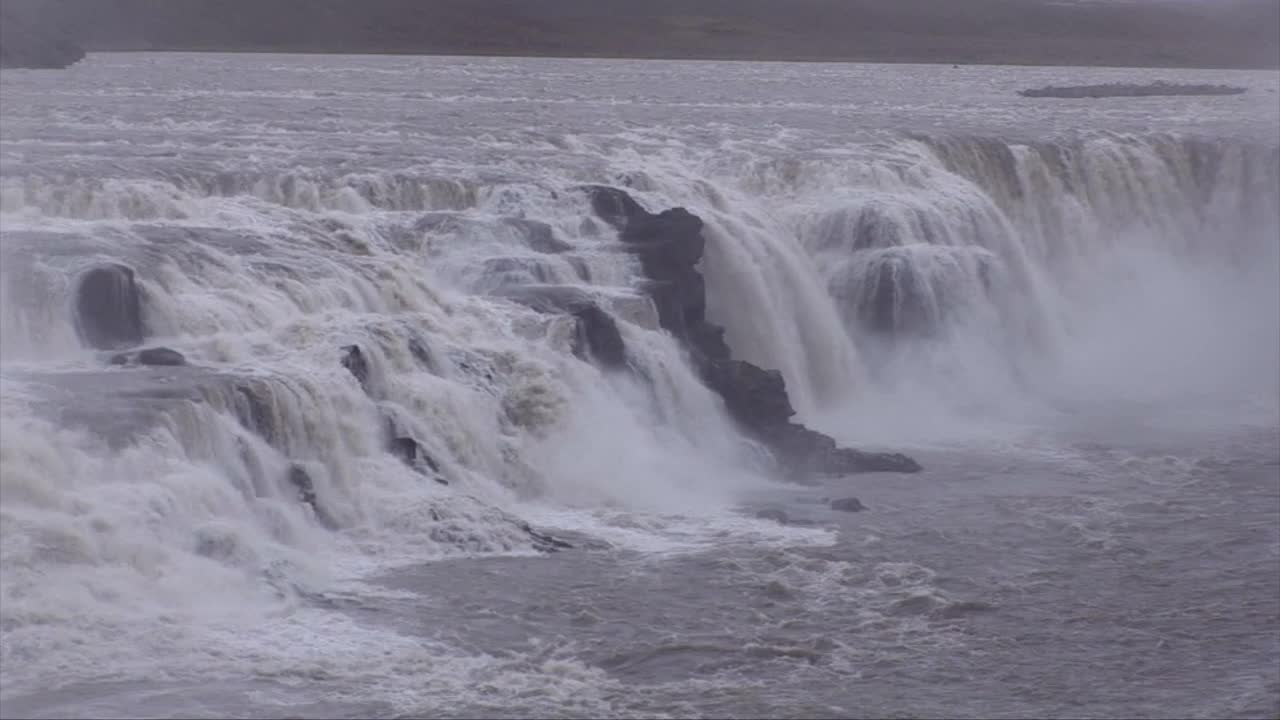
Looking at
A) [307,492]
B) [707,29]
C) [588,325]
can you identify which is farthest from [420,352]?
[707,29]

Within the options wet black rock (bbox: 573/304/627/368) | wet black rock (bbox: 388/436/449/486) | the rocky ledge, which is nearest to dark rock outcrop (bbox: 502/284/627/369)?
wet black rock (bbox: 573/304/627/368)

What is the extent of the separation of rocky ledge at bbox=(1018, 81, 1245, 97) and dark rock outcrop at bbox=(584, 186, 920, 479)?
104 ft

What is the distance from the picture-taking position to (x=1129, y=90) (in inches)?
2234

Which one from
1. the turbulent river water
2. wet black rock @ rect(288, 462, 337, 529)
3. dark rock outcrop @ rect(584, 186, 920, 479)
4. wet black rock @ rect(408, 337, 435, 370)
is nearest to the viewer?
the turbulent river water

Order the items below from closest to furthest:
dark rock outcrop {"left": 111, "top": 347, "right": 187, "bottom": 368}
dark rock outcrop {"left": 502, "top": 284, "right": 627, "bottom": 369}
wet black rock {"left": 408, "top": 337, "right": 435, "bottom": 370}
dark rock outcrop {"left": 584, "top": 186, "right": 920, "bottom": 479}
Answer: dark rock outcrop {"left": 111, "top": 347, "right": 187, "bottom": 368} < wet black rock {"left": 408, "top": 337, "right": 435, "bottom": 370} < dark rock outcrop {"left": 502, "top": 284, "right": 627, "bottom": 369} < dark rock outcrop {"left": 584, "top": 186, "right": 920, "bottom": 479}

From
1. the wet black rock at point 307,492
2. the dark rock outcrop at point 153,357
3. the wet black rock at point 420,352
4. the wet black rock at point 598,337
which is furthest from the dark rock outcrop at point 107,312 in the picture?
the wet black rock at point 598,337

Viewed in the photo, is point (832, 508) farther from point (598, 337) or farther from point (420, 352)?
point (420, 352)

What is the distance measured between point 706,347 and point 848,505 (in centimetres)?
428

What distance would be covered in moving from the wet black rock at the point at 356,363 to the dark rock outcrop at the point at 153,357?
4.53ft

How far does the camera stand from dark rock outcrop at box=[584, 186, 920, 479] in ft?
71.9

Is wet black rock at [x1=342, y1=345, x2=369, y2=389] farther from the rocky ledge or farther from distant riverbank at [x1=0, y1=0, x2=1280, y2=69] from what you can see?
the rocky ledge

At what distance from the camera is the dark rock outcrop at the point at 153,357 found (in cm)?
1830

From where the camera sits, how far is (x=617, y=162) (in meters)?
28.9

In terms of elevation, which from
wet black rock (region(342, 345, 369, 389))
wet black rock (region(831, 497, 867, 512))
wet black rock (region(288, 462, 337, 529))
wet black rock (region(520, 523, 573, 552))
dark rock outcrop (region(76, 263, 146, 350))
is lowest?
wet black rock (region(520, 523, 573, 552))
